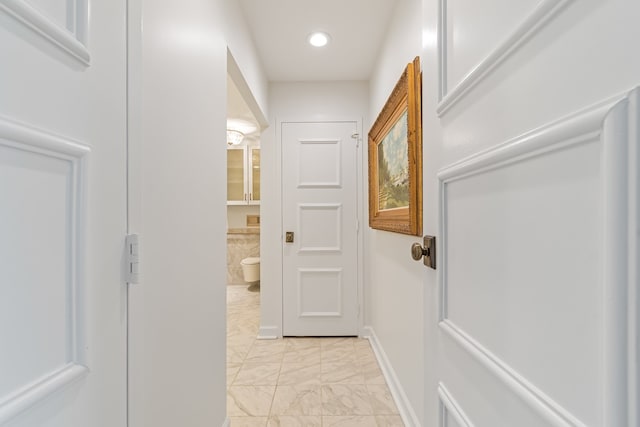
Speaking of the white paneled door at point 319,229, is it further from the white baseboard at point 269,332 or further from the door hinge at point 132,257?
the door hinge at point 132,257

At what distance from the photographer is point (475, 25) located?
0.58 meters

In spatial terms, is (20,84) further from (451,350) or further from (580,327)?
(451,350)

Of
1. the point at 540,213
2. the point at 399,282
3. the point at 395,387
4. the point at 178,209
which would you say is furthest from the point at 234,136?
the point at 540,213

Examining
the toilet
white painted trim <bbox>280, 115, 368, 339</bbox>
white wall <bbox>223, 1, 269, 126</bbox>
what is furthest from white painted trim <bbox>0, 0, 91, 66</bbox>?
the toilet

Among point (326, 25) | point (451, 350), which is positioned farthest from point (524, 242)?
point (326, 25)

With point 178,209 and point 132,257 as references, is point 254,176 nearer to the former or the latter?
point 178,209

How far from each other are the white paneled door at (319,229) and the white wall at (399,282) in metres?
0.31

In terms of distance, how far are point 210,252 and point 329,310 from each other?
1.83 m

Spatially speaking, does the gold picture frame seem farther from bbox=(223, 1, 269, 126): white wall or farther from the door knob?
bbox=(223, 1, 269, 126): white wall

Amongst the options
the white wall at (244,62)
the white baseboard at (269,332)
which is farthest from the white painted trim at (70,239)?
the white baseboard at (269,332)

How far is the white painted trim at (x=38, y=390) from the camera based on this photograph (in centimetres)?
39

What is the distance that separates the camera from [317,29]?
84.0 inches

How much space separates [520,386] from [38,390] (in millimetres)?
689

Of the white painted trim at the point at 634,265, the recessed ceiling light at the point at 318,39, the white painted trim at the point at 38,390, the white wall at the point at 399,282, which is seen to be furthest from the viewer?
the recessed ceiling light at the point at 318,39
